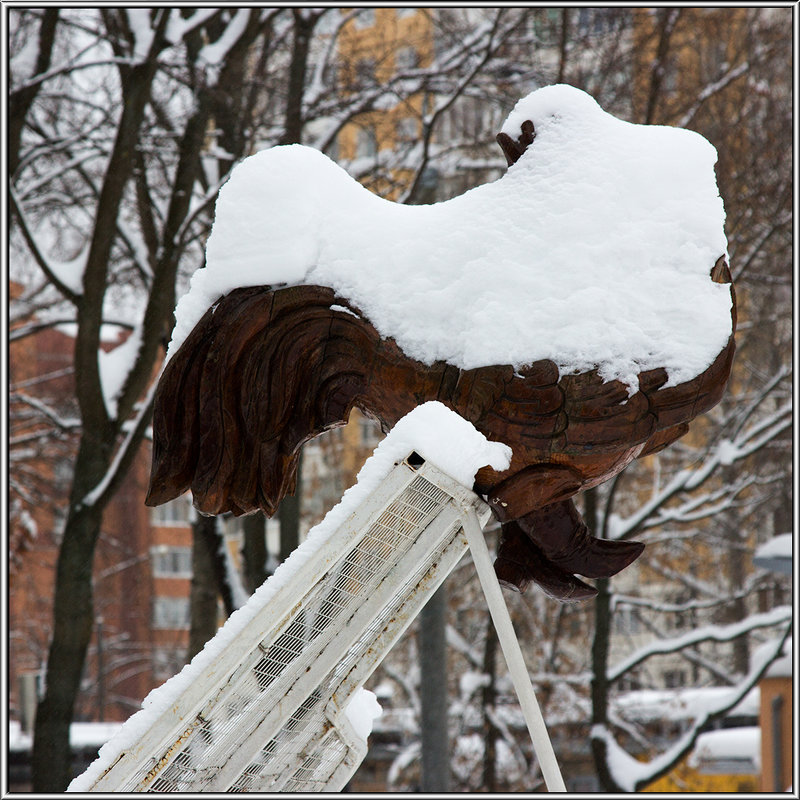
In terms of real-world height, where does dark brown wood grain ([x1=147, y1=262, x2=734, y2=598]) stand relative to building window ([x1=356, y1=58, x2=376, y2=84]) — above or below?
below

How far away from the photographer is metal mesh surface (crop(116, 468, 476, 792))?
61.8 inches

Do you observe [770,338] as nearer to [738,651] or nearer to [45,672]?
[738,651]

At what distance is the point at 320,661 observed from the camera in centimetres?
166

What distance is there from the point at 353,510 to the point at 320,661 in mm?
261

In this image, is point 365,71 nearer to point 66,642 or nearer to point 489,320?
point 66,642

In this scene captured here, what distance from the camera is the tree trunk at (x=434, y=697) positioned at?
7.27 m

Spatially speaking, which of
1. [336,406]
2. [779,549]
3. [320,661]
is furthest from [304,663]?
[779,549]

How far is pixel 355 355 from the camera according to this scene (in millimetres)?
1886

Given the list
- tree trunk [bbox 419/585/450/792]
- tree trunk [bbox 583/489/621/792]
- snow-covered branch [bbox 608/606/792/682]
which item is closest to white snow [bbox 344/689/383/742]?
tree trunk [bbox 419/585/450/792]

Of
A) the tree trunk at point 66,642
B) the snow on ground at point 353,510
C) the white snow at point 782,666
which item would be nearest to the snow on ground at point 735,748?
the white snow at point 782,666

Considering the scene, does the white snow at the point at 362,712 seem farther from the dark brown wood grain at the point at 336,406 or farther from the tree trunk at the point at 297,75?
the tree trunk at the point at 297,75

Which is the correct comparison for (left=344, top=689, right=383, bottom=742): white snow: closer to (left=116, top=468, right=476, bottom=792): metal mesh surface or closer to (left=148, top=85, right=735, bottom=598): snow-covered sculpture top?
(left=116, top=468, right=476, bottom=792): metal mesh surface

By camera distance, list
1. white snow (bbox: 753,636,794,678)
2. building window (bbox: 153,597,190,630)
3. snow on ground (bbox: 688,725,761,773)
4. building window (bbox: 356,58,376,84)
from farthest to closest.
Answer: building window (bbox: 153,597,190,630) < snow on ground (bbox: 688,725,761,773) < white snow (bbox: 753,636,794,678) < building window (bbox: 356,58,376,84)

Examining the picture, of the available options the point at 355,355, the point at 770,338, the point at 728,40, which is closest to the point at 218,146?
the point at 728,40
